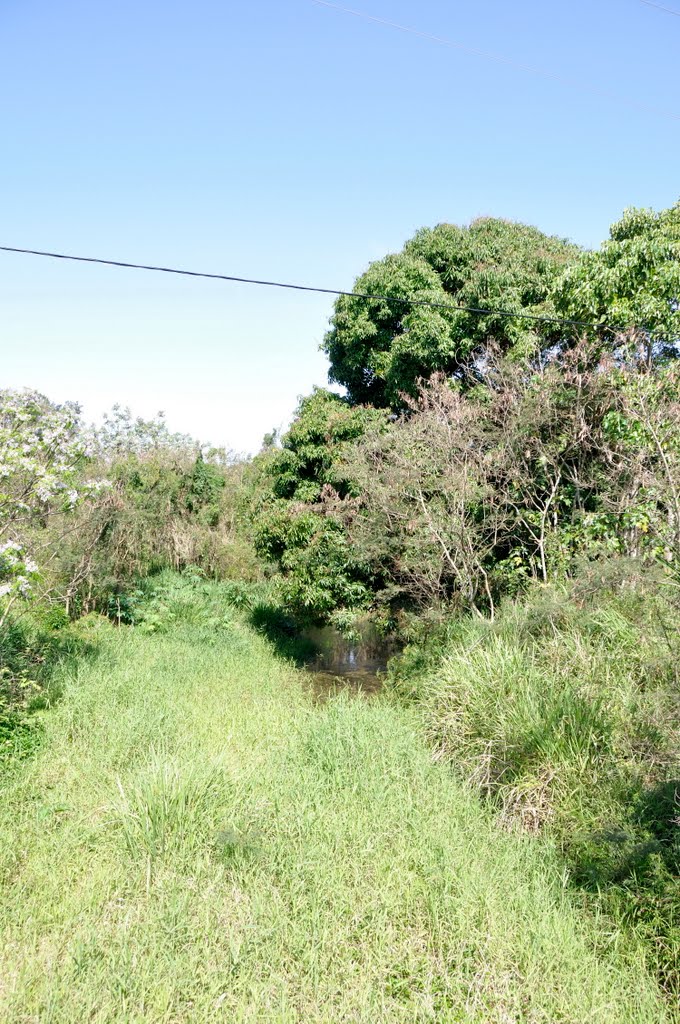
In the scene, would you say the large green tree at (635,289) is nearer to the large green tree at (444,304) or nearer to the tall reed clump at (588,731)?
the large green tree at (444,304)

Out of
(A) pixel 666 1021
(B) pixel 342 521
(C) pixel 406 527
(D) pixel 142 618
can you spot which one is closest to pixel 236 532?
(D) pixel 142 618

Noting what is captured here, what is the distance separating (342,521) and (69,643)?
164 inches

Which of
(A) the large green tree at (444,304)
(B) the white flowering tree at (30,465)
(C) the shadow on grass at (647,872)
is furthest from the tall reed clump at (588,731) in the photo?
(A) the large green tree at (444,304)

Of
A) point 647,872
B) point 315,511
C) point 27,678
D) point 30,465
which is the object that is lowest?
point 27,678

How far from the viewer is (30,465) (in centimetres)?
646

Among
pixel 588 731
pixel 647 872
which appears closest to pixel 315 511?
pixel 588 731

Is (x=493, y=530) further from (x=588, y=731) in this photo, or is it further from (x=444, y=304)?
(x=588, y=731)

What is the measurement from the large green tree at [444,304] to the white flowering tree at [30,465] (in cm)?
536

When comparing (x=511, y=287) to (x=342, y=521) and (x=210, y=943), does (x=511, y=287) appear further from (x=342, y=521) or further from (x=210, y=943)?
(x=210, y=943)

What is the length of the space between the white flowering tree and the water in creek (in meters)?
4.47

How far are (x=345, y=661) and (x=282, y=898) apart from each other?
7.82 metres

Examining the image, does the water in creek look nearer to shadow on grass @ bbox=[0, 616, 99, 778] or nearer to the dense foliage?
the dense foliage

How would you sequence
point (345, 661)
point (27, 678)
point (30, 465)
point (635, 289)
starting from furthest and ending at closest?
1. point (345, 661)
2. point (635, 289)
3. point (27, 678)
4. point (30, 465)

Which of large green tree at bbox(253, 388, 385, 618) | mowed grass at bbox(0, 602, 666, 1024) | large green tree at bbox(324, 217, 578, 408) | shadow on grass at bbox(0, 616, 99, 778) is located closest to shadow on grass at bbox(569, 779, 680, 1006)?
mowed grass at bbox(0, 602, 666, 1024)
